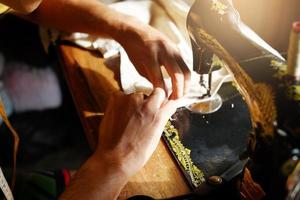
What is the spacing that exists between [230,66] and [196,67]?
193 millimetres

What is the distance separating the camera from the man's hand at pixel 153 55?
1.03 meters

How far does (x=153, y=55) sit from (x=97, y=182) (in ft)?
1.16

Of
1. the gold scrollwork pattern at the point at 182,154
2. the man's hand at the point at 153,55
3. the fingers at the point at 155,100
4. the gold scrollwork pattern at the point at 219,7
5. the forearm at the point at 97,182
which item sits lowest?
the gold scrollwork pattern at the point at 182,154

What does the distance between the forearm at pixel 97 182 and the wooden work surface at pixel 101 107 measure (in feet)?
0.18

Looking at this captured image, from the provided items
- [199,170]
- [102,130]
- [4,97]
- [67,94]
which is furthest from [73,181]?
[67,94]

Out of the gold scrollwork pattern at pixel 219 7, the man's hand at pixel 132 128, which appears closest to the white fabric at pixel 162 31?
the man's hand at pixel 132 128

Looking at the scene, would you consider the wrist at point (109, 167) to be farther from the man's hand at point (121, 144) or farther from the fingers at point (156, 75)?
the fingers at point (156, 75)

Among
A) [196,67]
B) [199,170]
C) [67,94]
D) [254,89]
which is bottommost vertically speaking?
[67,94]

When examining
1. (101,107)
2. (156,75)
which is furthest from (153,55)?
(101,107)

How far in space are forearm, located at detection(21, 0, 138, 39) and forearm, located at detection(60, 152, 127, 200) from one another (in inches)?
16.9

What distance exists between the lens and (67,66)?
1.22 metres

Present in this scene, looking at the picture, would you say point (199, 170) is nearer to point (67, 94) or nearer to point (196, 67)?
point (196, 67)

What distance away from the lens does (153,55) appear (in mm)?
1070

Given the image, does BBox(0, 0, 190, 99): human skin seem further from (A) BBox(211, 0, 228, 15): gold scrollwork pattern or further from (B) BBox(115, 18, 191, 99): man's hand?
(A) BBox(211, 0, 228, 15): gold scrollwork pattern
